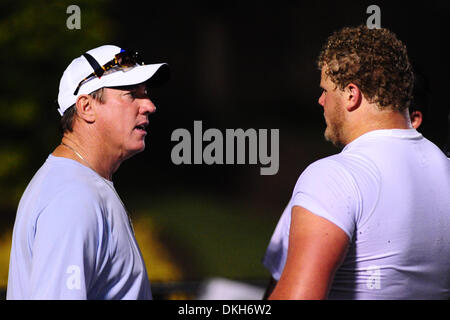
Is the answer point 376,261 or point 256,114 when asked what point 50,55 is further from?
point 376,261

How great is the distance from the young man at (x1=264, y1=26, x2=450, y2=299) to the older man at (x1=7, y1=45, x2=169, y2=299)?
20.7 inches

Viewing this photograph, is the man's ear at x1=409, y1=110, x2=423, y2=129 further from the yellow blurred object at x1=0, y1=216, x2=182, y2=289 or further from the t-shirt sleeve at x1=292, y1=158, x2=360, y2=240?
the yellow blurred object at x1=0, y1=216, x2=182, y2=289

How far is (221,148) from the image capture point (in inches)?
184

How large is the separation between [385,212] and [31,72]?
11.0 feet

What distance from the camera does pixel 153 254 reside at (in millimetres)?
4645

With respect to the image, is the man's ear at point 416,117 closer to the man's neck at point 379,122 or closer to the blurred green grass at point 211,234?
the man's neck at point 379,122

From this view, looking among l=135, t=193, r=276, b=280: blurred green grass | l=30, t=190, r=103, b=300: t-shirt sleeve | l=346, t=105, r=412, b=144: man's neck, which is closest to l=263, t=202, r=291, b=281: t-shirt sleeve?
l=346, t=105, r=412, b=144: man's neck

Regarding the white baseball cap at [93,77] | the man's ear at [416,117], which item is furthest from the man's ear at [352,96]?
the man's ear at [416,117]

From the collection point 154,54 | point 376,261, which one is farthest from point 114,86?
point 154,54

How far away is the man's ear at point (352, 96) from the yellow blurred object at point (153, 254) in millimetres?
2845

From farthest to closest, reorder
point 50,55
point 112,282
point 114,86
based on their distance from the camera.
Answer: point 50,55 < point 114,86 < point 112,282

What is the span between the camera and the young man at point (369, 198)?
1715 millimetres

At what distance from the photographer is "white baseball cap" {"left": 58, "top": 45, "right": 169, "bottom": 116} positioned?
7.47 ft
